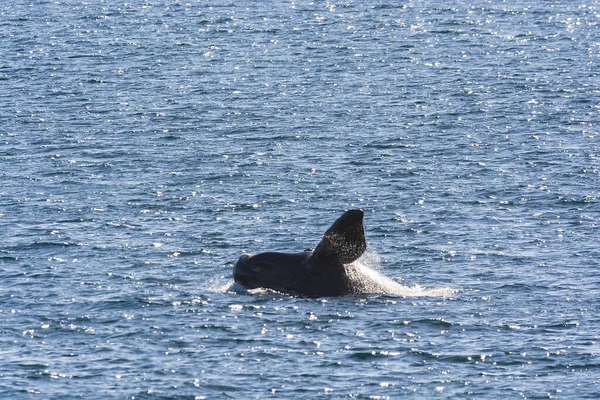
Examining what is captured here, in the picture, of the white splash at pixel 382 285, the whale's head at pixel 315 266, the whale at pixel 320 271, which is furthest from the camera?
the white splash at pixel 382 285

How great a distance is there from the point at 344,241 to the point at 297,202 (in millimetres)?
14398

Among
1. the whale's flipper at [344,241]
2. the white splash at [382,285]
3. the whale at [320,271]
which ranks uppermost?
the whale's flipper at [344,241]

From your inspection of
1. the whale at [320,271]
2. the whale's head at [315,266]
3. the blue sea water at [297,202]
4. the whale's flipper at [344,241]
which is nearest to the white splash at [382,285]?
the whale at [320,271]

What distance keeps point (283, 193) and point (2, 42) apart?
45834 millimetres

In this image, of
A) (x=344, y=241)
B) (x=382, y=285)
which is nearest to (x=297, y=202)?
(x=382, y=285)

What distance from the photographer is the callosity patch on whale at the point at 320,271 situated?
111 feet

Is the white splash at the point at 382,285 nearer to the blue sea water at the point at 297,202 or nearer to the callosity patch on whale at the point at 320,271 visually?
the callosity patch on whale at the point at 320,271

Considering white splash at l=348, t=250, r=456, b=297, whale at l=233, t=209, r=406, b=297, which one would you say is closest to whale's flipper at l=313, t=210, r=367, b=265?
whale at l=233, t=209, r=406, b=297

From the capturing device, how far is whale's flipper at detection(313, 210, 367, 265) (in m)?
33.2

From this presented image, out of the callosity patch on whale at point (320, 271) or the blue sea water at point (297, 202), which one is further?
the callosity patch on whale at point (320, 271)

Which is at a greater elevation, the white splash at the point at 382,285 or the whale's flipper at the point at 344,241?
the whale's flipper at the point at 344,241

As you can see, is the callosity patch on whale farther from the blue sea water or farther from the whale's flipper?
the blue sea water

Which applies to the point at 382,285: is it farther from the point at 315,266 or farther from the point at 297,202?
the point at 297,202

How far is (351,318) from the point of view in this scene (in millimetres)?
33188
